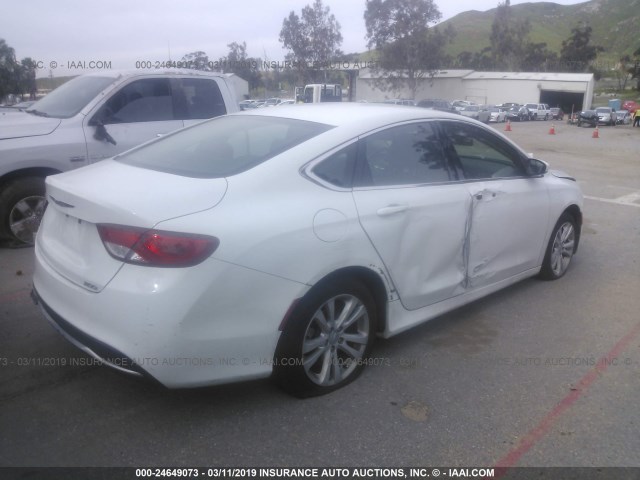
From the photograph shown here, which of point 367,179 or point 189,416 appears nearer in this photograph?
point 189,416

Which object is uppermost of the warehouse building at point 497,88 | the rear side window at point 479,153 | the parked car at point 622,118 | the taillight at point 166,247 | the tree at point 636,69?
the tree at point 636,69

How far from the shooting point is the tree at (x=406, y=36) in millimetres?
52875

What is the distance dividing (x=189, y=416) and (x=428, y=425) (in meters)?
1.24

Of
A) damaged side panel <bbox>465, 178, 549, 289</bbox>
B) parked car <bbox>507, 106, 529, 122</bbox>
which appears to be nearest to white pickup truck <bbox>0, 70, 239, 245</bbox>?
damaged side panel <bbox>465, 178, 549, 289</bbox>

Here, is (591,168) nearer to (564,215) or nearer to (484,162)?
(564,215)

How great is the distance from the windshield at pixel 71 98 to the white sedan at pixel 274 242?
281 cm

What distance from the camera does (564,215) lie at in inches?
195

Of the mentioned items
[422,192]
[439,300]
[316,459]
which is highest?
[422,192]

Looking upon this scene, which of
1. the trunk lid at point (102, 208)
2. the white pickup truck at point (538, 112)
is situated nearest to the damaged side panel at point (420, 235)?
the trunk lid at point (102, 208)

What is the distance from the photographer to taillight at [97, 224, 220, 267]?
97.0 inches

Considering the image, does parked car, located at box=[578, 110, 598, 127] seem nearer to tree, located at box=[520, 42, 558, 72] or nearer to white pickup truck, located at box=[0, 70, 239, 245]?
white pickup truck, located at box=[0, 70, 239, 245]

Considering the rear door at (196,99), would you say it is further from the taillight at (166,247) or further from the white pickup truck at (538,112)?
the white pickup truck at (538,112)

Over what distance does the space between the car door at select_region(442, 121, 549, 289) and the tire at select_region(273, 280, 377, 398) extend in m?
1.05

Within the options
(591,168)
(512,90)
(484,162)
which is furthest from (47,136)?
(512,90)
